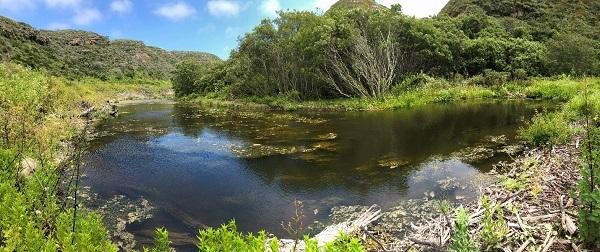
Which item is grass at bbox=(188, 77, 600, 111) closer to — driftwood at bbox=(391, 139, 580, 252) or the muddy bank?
the muddy bank

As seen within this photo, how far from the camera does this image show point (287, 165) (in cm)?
1850

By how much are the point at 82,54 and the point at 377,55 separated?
10176 cm

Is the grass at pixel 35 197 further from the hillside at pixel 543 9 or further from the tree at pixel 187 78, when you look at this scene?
the hillside at pixel 543 9

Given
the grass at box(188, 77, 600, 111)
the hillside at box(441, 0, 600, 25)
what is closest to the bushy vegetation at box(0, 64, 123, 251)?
the grass at box(188, 77, 600, 111)

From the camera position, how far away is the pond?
1288 cm

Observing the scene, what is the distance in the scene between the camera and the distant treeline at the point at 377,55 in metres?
47.1

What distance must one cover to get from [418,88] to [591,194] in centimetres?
4186

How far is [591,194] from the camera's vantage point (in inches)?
248

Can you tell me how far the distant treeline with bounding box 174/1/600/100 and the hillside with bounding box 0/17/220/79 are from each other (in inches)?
1539

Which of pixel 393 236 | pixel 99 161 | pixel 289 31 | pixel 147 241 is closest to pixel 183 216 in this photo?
pixel 147 241

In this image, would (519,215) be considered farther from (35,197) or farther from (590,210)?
(35,197)

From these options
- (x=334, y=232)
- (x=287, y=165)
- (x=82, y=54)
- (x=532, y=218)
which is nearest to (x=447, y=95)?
(x=287, y=165)

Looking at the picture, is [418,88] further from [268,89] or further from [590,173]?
[590,173]

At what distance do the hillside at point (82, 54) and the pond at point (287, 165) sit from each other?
5209 centimetres
